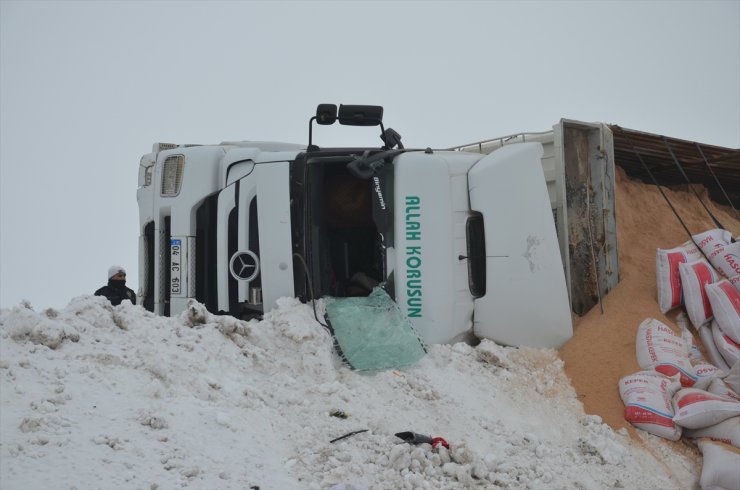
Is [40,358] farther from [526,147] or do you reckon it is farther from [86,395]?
[526,147]

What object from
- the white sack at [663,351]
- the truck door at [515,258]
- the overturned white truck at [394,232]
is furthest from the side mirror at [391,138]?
the white sack at [663,351]

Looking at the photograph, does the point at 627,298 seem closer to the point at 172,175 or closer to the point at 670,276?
the point at 670,276

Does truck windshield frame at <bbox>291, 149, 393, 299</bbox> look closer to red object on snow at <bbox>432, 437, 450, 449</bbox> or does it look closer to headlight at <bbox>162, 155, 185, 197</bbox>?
headlight at <bbox>162, 155, 185, 197</bbox>

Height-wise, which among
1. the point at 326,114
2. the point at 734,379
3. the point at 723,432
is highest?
the point at 326,114

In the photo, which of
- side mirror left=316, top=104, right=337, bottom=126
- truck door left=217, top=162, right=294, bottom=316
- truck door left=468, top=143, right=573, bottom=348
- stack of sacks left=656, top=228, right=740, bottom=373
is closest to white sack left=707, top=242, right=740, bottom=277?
stack of sacks left=656, top=228, right=740, bottom=373

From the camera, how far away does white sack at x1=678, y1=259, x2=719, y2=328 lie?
5.42m

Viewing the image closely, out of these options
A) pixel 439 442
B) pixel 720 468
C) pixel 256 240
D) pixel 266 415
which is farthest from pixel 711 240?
pixel 266 415

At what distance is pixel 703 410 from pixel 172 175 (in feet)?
14.1

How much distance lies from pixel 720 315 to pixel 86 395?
4447 millimetres

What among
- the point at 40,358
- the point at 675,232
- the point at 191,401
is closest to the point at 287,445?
the point at 191,401

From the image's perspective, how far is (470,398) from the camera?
4309 millimetres

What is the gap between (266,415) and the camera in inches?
137

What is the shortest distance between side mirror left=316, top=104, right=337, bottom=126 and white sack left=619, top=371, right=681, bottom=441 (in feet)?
9.20

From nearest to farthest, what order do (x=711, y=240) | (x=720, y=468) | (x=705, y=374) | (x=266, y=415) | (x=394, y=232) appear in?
(x=266, y=415) → (x=720, y=468) → (x=705, y=374) → (x=394, y=232) → (x=711, y=240)
